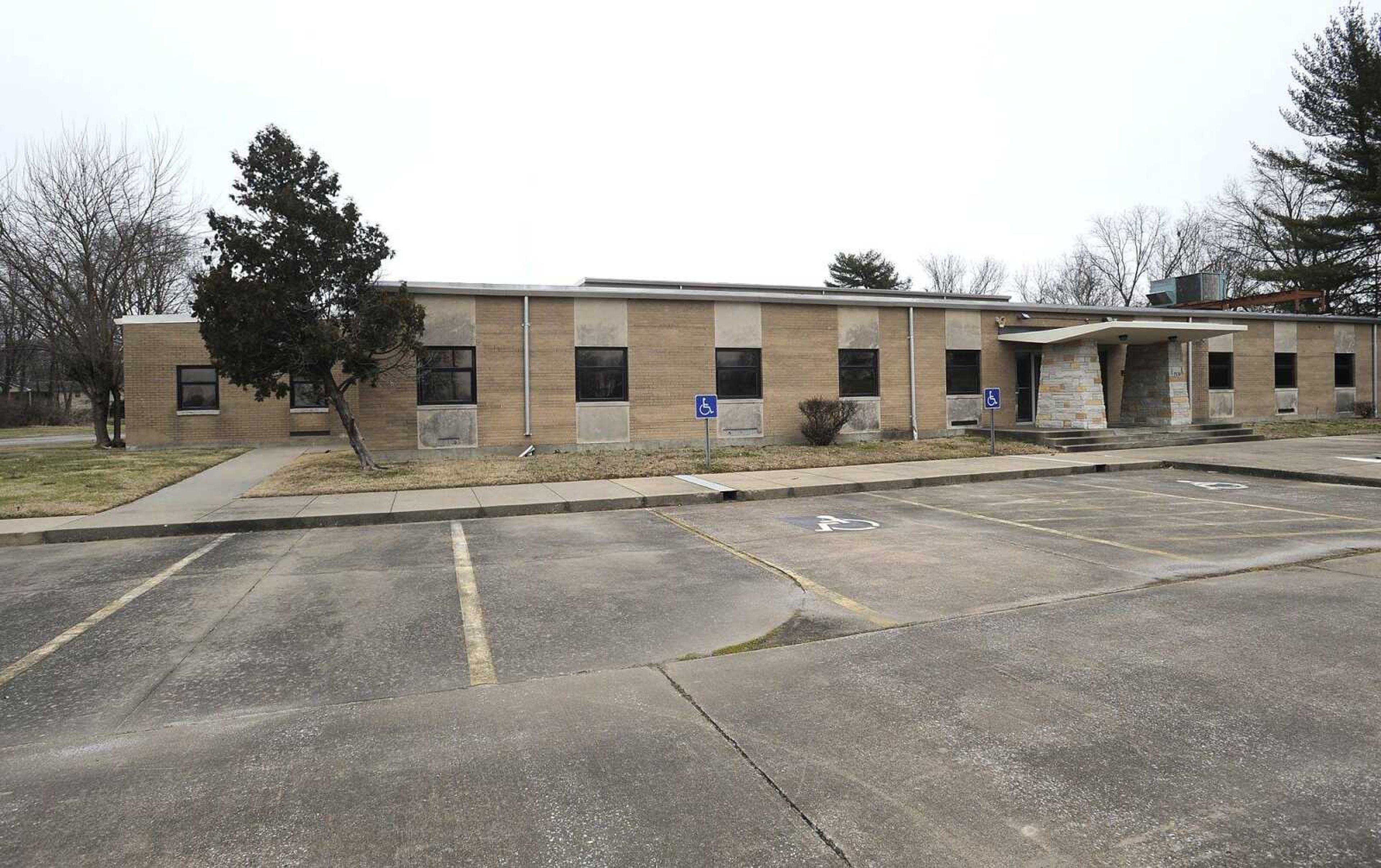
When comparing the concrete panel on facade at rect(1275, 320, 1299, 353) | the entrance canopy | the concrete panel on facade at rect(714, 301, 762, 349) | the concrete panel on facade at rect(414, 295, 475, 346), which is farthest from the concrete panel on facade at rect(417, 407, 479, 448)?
the concrete panel on facade at rect(1275, 320, 1299, 353)

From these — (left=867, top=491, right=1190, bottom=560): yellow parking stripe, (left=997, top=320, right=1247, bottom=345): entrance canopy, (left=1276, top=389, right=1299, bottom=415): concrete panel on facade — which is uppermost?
(left=997, top=320, right=1247, bottom=345): entrance canopy

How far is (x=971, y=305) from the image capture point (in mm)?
23422

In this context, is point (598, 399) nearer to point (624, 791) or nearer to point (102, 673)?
point (102, 673)

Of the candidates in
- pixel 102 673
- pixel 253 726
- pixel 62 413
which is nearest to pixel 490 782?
pixel 253 726

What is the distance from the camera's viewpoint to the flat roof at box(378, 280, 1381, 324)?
61.5 feet

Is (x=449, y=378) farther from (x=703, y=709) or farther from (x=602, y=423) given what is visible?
(x=703, y=709)

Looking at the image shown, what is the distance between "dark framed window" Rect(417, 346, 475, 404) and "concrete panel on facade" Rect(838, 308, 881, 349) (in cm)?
1054

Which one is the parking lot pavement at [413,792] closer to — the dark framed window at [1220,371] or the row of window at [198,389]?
the row of window at [198,389]

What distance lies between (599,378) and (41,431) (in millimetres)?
35067

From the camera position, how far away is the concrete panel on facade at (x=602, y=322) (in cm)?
1956

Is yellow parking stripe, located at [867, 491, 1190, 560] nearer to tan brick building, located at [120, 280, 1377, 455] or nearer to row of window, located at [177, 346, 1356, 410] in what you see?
row of window, located at [177, 346, 1356, 410]

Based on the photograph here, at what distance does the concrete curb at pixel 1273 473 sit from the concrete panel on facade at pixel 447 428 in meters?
16.5

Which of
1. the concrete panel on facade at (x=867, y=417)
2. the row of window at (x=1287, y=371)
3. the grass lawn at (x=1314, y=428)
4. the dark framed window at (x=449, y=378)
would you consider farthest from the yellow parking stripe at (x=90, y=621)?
the row of window at (x=1287, y=371)

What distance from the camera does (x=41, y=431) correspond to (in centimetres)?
3738
